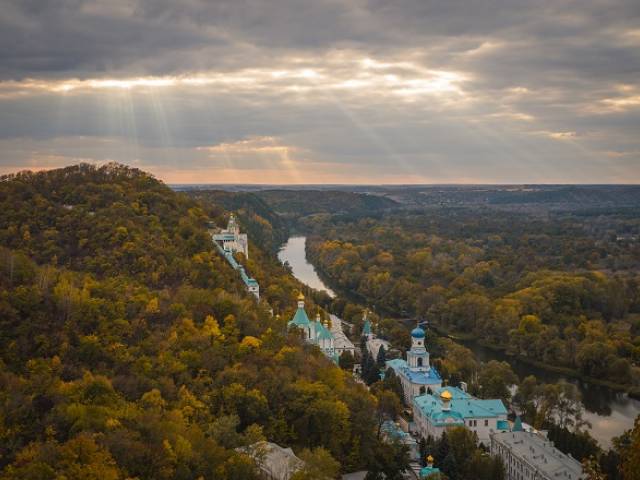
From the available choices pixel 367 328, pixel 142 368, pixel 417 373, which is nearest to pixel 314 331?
pixel 417 373

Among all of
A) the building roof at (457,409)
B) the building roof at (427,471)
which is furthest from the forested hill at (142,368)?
the building roof at (457,409)

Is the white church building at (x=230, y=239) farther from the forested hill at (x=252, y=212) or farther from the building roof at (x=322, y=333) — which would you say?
the forested hill at (x=252, y=212)

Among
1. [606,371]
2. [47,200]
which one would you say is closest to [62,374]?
[47,200]

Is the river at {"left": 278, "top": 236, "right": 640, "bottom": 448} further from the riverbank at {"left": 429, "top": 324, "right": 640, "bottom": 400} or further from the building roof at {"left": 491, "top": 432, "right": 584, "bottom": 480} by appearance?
the building roof at {"left": 491, "top": 432, "right": 584, "bottom": 480}

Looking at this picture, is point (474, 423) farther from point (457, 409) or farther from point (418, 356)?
point (418, 356)

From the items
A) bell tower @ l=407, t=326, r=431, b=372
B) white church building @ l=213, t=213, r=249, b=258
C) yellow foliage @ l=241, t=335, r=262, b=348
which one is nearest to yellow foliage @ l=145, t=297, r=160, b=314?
yellow foliage @ l=241, t=335, r=262, b=348

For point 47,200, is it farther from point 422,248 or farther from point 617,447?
point 422,248
